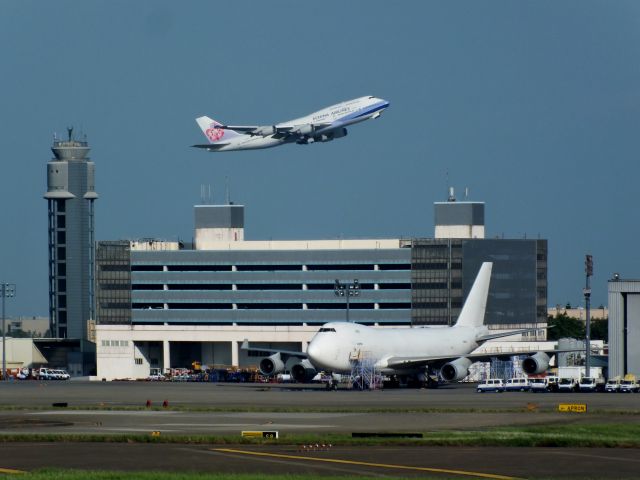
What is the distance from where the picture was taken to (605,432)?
172 feet

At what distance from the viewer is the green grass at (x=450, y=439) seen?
154ft

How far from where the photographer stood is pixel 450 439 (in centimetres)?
4788

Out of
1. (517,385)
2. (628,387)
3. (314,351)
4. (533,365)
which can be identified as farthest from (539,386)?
(314,351)

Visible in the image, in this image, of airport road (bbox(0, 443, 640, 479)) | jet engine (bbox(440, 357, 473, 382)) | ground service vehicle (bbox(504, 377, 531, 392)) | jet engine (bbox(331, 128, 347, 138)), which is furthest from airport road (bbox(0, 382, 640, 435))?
jet engine (bbox(331, 128, 347, 138))

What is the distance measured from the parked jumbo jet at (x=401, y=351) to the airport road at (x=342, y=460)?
2338 inches

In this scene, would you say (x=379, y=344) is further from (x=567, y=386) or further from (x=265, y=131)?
(x=265, y=131)

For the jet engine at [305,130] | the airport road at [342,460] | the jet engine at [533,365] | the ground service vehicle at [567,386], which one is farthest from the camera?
the jet engine at [305,130]

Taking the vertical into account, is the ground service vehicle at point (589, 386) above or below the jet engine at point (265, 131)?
below

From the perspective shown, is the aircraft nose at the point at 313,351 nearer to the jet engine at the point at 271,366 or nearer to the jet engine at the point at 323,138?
the jet engine at the point at 271,366

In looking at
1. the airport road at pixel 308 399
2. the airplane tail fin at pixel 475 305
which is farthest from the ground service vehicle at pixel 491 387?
the airplane tail fin at pixel 475 305

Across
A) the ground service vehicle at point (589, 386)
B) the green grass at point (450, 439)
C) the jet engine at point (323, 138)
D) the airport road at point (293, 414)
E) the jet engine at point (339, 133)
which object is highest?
the jet engine at point (339, 133)

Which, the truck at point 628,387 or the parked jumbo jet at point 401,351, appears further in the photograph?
the parked jumbo jet at point 401,351

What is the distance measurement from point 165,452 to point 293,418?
19.7 m

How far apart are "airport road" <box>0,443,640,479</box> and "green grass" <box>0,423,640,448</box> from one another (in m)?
1.39
